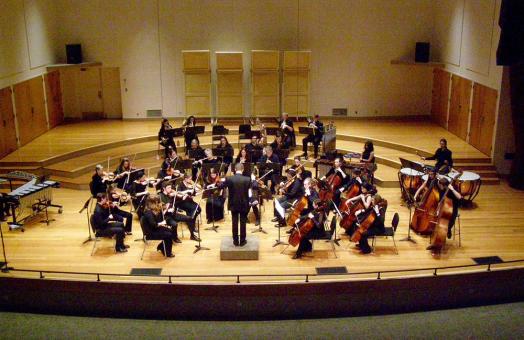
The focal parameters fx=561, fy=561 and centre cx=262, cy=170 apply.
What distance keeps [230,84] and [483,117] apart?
6755 mm

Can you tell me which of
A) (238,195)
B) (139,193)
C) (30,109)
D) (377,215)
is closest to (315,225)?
(377,215)

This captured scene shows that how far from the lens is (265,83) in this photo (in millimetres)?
15633

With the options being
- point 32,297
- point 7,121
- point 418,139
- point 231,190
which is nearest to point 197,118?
point 7,121

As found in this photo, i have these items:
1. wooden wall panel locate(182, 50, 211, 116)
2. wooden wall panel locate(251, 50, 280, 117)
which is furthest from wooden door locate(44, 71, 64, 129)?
wooden wall panel locate(251, 50, 280, 117)

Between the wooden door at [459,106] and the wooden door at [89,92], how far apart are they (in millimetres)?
9724

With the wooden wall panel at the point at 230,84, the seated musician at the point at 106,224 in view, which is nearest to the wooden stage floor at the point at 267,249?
the seated musician at the point at 106,224

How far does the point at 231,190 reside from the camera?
818 cm

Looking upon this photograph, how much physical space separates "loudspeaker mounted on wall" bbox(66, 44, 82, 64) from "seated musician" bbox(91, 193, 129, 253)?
778 centimetres

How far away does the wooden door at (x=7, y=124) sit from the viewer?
12.3 metres

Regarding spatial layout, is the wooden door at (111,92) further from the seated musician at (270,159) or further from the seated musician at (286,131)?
the seated musician at (270,159)

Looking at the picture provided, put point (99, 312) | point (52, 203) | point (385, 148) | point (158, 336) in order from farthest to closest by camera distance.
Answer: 1. point (385, 148)
2. point (52, 203)
3. point (99, 312)
4. point (158, 336)

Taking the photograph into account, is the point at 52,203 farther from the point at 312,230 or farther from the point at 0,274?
the point at 312,230

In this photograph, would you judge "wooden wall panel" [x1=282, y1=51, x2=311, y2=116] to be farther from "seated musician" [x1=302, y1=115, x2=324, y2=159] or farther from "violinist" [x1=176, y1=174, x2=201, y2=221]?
"violinist" [x1=176, y1=174, x2=201, y2=221]

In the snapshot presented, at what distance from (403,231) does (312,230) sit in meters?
1.95
